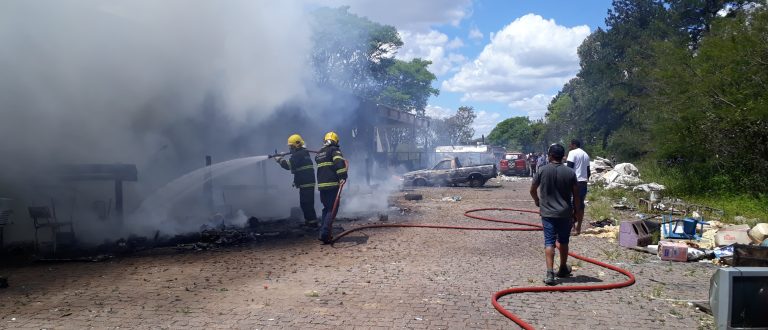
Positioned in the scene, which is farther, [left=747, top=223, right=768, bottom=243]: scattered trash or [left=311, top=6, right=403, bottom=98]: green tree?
[left=311, top=6, right=403, bottom=98]: green tree

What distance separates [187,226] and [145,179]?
2.57 m

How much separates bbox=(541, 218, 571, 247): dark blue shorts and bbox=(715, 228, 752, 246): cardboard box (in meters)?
3.31

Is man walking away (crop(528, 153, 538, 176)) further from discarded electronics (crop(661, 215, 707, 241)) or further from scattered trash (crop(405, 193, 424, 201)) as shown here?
discarded electronics (crop(661, 215, 707, 241))

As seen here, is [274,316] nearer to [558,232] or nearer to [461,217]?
[558,232]

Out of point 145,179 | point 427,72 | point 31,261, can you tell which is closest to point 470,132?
point 427,72

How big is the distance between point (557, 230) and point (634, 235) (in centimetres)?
260

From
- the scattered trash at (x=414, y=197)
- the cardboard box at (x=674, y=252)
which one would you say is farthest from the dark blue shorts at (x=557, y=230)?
the scattered trash at (x=414, y=197)

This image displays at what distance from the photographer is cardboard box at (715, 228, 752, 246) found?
7.29 m

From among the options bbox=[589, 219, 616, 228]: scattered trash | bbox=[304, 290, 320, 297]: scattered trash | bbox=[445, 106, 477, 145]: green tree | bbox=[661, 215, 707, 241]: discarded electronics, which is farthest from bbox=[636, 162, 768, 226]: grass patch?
bbox=[445, 106, 477, 145]: green tree

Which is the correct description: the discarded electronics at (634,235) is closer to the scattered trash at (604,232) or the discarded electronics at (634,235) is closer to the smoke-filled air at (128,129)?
the scattered trash at (604,232)

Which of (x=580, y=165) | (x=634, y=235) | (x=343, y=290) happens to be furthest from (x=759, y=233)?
(x=343, y=290)

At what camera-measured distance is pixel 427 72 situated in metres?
47.8

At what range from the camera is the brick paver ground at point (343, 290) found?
442 cm

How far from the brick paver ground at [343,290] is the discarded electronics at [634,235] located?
0.22 meters
